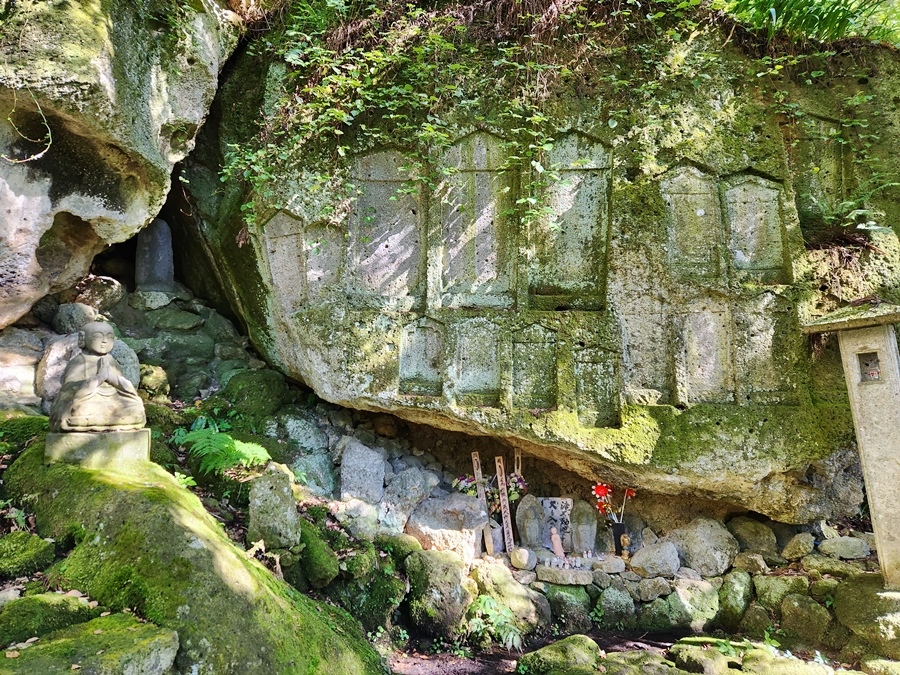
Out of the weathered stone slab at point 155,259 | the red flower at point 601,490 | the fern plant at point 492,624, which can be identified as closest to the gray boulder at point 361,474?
the fern plant at point 492,624

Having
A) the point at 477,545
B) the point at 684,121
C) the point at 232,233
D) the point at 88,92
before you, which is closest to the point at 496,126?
the point at 684,121

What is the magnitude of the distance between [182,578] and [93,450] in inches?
63.2

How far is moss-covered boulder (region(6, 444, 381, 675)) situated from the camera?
3.05 meters

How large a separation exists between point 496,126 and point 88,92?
417 centimetres

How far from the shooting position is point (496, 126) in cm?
639

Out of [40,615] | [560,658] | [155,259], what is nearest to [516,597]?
[560,658]

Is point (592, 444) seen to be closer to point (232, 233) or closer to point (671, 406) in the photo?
point (671, 406)

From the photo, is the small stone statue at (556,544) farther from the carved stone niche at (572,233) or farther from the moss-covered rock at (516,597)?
the carved stone niche at (572,233)

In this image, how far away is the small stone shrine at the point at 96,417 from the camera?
13.4 ft

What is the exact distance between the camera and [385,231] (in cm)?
661

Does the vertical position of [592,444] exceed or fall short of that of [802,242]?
it falls short

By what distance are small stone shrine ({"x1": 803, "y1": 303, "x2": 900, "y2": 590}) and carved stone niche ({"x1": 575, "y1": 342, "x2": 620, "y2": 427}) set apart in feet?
6.96

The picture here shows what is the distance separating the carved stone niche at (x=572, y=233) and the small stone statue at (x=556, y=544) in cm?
271

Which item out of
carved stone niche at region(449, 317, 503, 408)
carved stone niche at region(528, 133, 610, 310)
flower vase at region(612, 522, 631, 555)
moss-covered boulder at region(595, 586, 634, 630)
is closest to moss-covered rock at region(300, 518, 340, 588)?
carved stone niche at region(449, 317, 503, 408)
